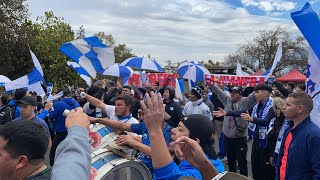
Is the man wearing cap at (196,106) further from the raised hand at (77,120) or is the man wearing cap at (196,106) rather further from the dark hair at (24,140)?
the dark hair at (24,140)

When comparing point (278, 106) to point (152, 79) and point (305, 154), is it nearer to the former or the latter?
point (305, 154)

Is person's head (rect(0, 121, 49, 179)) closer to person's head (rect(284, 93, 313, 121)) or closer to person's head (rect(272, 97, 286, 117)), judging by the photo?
person's head (rect(284, 93, 313, 121))

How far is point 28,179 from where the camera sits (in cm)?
172

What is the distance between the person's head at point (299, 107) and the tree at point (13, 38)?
90.0 ft

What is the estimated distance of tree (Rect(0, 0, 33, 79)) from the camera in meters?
27.6

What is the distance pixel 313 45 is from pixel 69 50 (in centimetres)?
555

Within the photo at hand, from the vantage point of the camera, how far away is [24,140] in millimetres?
1766

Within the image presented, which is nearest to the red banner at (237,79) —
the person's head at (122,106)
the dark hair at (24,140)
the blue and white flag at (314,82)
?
the person's head at (122,106)

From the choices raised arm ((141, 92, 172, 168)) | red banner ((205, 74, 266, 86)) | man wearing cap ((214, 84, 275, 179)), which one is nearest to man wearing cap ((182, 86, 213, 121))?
red banner ((205, 74, 266, 86))

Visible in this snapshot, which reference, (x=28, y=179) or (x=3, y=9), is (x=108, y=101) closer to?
(x=28, y=179)

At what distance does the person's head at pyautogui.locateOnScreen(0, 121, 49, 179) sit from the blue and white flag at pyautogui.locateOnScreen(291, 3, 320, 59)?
260cm

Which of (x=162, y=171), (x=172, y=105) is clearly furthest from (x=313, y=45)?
(x=172, y=105)

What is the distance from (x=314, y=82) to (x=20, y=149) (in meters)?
3.09

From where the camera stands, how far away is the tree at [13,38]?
27641 millimetres
